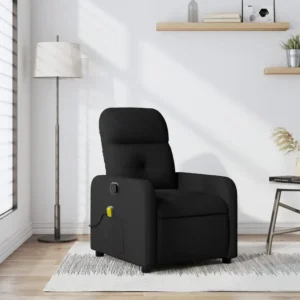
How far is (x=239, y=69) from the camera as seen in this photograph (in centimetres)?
546

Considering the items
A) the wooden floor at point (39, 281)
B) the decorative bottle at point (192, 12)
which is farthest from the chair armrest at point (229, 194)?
the decorative bottle at point (192, 12)

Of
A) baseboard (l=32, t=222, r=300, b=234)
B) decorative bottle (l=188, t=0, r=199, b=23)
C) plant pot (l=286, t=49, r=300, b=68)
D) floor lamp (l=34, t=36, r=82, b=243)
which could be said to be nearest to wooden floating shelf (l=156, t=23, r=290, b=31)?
decorative bottle (l=188, t=0, r=199, b=23)

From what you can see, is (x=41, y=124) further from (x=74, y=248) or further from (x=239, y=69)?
(x=239, y=69)

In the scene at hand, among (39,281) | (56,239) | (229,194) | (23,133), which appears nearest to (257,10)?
(229,194)

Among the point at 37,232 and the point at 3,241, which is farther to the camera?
the point at 37,232

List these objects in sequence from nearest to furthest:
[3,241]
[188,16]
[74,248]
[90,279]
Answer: [90,279]
[3,241]
[74,248]
[188,16]

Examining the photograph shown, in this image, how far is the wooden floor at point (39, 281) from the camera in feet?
11.0

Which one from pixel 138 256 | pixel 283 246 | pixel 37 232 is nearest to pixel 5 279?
pixel 138 256

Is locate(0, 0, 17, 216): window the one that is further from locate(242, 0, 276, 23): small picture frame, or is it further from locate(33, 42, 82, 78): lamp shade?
locate(242, 0, 276, 23): small picture frame

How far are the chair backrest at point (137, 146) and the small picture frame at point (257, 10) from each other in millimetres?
1394

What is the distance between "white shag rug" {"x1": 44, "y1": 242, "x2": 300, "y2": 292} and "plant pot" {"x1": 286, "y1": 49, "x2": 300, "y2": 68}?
5.30ft

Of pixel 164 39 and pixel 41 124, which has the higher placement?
pixel 164 39

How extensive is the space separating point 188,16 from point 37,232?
7.16 feet

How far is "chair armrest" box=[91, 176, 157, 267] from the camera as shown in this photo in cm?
384
